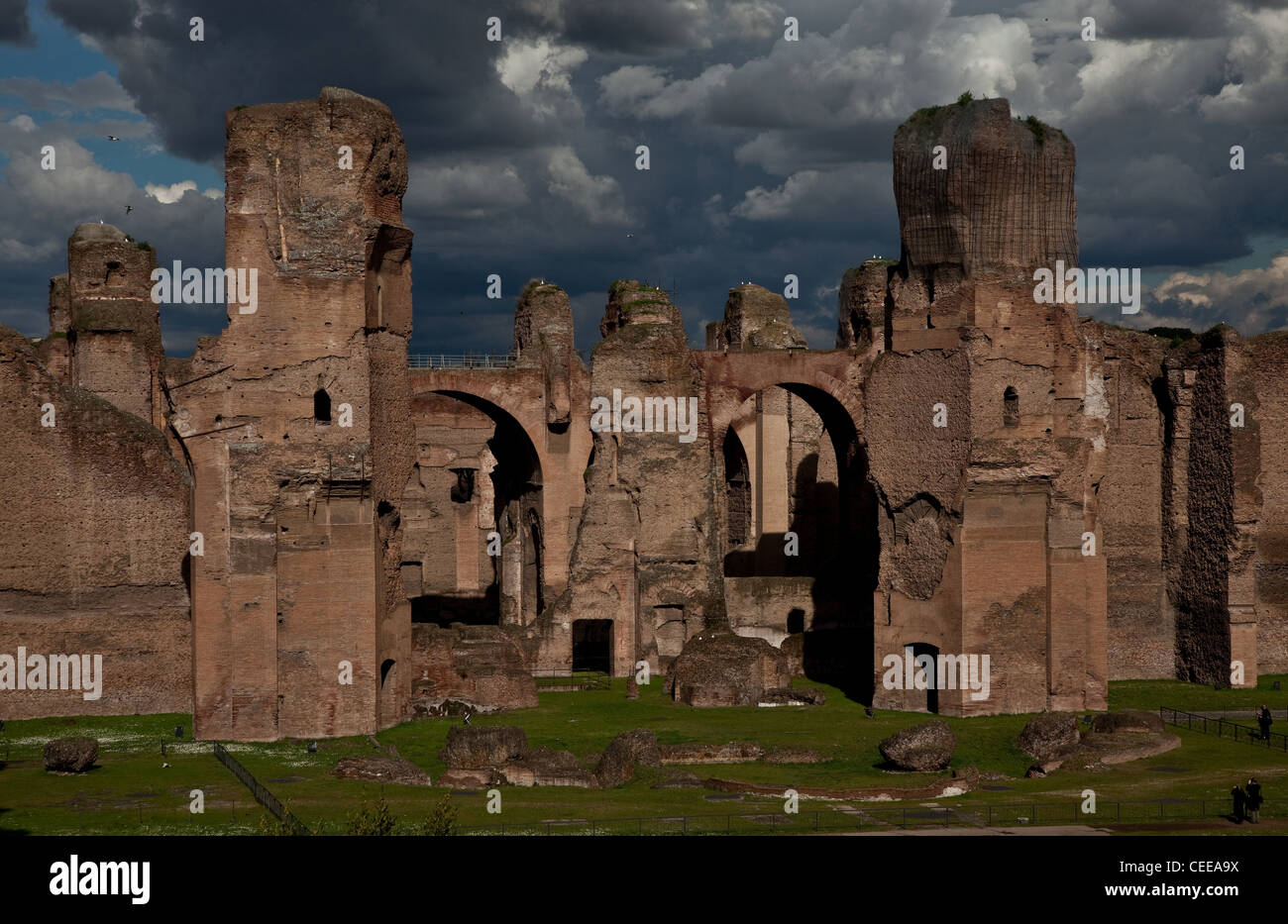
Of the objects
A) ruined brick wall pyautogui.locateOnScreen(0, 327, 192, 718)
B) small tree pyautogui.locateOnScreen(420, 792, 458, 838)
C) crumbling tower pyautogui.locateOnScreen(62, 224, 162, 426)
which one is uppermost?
crumbling tower pyautogui.locateOnScreen(62, 224, 162, 426)

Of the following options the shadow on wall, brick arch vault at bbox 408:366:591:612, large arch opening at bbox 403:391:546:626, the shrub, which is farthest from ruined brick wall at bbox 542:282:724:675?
the shrub

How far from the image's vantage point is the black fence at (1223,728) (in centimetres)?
2183

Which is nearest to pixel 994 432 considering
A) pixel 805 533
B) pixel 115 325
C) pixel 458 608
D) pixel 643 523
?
pixel 643 523

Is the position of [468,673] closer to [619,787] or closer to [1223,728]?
[619,787]

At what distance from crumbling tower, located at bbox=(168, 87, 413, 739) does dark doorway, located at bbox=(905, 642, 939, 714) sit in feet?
27.2

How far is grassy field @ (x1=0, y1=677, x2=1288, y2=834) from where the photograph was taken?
1670 centimetres

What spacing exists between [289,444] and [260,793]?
6175mm

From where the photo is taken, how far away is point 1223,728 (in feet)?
76.1

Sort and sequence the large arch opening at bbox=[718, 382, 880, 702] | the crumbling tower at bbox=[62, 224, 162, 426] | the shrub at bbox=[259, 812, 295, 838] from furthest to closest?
the large arch opening at bbox=[718, 382, 880, 702] < the crumbling tower at bbox=[62, 224, 162, 426] < the shrub at bbox=[259, 812, 295, 838]

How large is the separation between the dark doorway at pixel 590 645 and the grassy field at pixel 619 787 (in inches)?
193

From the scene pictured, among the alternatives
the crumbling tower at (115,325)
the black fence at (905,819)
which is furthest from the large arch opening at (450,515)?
the black fence at (905,819)

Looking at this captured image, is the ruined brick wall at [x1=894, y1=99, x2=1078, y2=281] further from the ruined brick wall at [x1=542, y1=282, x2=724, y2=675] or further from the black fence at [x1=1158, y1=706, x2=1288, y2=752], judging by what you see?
the black fence at [x1=1158, y1=706, x2=1288, y2=752]
